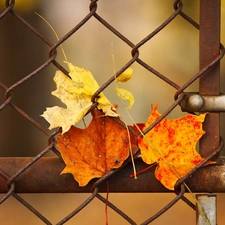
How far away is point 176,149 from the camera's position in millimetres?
1167

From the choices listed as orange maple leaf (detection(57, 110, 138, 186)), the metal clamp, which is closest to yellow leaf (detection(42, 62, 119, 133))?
orange maple leaf (detection(57, 110, 138, 186))

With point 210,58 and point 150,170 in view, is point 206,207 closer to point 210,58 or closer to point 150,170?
point 150,170

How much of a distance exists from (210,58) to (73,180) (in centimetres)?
34

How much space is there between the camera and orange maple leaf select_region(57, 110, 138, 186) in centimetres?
115

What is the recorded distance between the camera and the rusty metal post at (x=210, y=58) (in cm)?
116

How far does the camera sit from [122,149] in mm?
1156

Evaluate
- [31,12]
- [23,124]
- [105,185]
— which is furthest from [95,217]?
[105,185]

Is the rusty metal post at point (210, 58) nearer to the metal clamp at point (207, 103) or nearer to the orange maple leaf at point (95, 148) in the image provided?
the metal clamp at point (207, 103)

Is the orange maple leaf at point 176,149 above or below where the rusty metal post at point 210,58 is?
below

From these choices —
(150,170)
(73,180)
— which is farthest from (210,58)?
(73,180)

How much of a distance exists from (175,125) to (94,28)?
542 cm

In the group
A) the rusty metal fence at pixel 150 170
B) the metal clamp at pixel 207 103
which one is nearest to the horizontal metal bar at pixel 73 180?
the rusty metal fence at pixel 150 170

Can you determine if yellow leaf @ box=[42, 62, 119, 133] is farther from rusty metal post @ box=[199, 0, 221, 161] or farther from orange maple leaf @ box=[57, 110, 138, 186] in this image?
rusty metal post @ box=[199, 0, 221, 161]

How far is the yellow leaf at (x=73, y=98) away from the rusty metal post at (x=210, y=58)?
0.18 m
